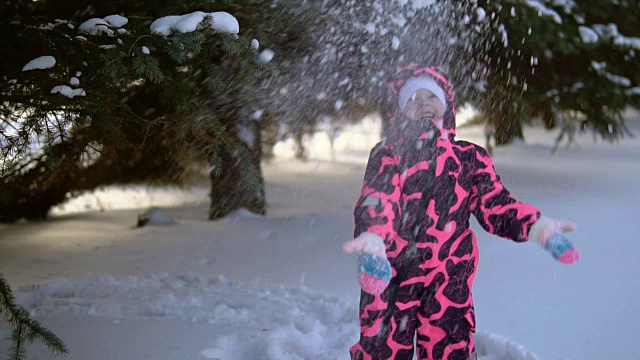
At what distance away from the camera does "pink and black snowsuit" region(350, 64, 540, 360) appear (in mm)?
2736

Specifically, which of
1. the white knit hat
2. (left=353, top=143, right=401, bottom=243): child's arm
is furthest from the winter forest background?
(left=353, top=143, right=401, bottom=243): child's arm

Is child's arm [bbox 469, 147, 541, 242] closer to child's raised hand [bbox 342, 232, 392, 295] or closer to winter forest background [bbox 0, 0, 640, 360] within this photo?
child's raised hand [bbox 342, 232, 392, 295]

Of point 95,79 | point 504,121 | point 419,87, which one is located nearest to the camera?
point 419,87

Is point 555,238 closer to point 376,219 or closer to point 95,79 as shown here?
point 376,219

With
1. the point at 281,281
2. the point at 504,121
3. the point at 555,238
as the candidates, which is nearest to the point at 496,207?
the point at 555,238

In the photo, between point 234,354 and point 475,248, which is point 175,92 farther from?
point 475,248

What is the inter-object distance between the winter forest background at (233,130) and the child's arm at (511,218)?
981 mm

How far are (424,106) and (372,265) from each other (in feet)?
2.48

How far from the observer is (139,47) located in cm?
310

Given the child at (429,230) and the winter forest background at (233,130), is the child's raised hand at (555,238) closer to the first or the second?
the child at (429,230)

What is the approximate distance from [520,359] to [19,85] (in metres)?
2.92

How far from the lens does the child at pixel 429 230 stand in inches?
108

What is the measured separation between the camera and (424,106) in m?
2.85

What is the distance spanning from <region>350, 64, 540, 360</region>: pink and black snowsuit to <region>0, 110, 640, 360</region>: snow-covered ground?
2.79 feet
